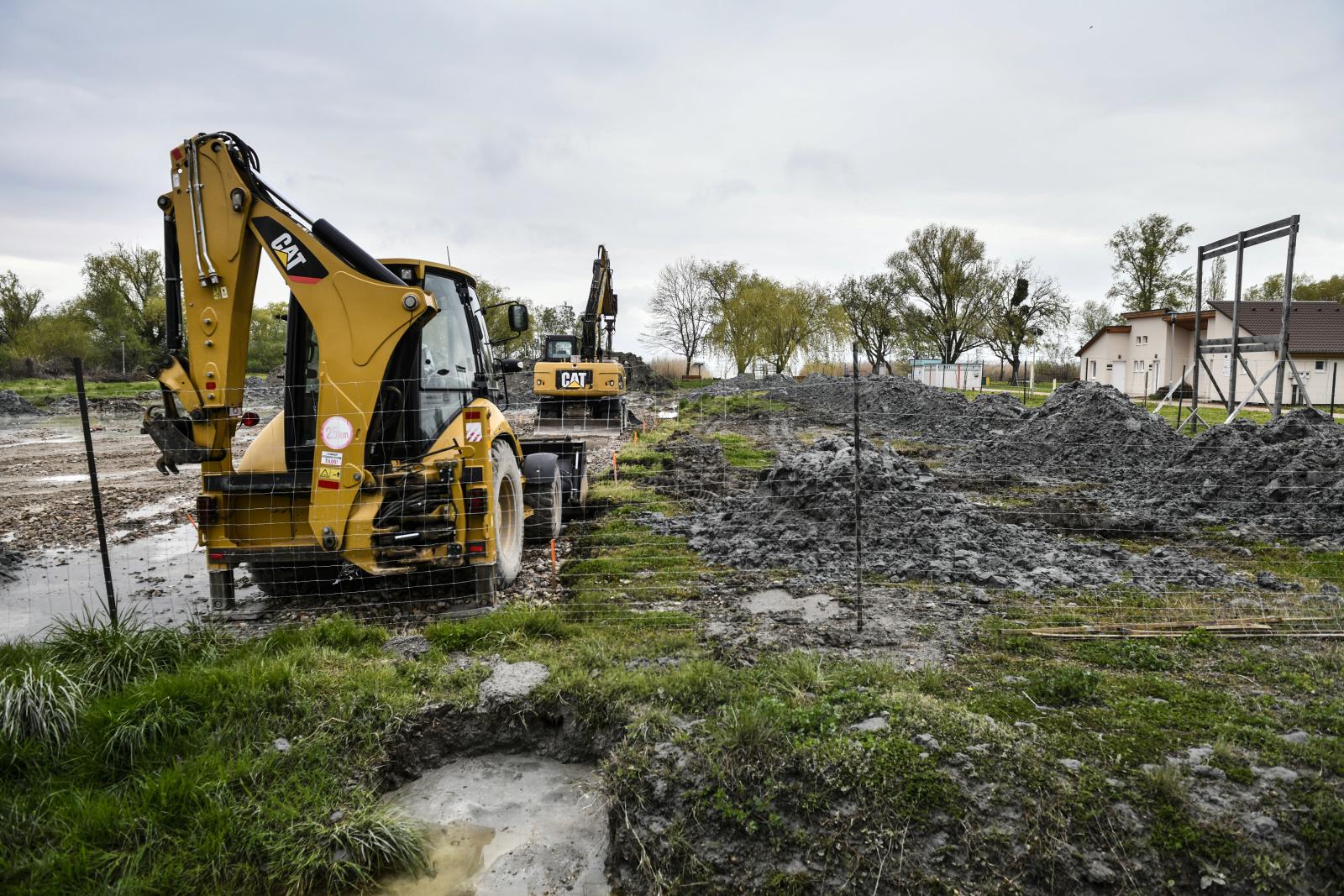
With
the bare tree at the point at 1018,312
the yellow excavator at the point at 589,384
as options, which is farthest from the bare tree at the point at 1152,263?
the yellow excavator at the point at 589,384

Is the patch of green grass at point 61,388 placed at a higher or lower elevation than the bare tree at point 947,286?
lower

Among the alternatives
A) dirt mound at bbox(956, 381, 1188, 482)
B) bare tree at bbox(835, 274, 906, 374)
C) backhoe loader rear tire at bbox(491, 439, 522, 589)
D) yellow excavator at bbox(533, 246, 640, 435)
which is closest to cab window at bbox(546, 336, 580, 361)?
yellow excavator at bbox(533, 246, 640, 435)

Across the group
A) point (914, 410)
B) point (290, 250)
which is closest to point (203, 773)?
point (290, 250)

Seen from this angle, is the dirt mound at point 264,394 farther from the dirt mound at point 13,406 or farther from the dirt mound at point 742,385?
the dirt mound at point 742,385

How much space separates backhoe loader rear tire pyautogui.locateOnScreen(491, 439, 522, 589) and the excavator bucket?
13488 mm

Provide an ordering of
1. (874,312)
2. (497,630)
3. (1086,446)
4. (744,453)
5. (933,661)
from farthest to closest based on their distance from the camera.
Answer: (874,312), (744,453), (1086,446), (497,630), (933,661)

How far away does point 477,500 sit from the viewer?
5621mm

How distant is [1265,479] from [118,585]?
43.6ft

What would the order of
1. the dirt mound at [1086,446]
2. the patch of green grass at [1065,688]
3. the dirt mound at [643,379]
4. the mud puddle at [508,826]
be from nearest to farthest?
the mud puddle at [508,826], the patch of green grass at [1065,688], the dirt mound at [1086,446], the dirt mound at [643,379]

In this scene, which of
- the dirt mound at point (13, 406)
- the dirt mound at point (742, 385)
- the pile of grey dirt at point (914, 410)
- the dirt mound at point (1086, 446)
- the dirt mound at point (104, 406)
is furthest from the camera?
the dirt mound at point (742, 385)

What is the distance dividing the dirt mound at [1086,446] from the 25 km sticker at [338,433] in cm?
1010

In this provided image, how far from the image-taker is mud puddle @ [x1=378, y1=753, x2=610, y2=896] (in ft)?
10.6

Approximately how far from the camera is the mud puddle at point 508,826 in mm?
3223

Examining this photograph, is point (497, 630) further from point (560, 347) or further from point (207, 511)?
point (560, 347)
